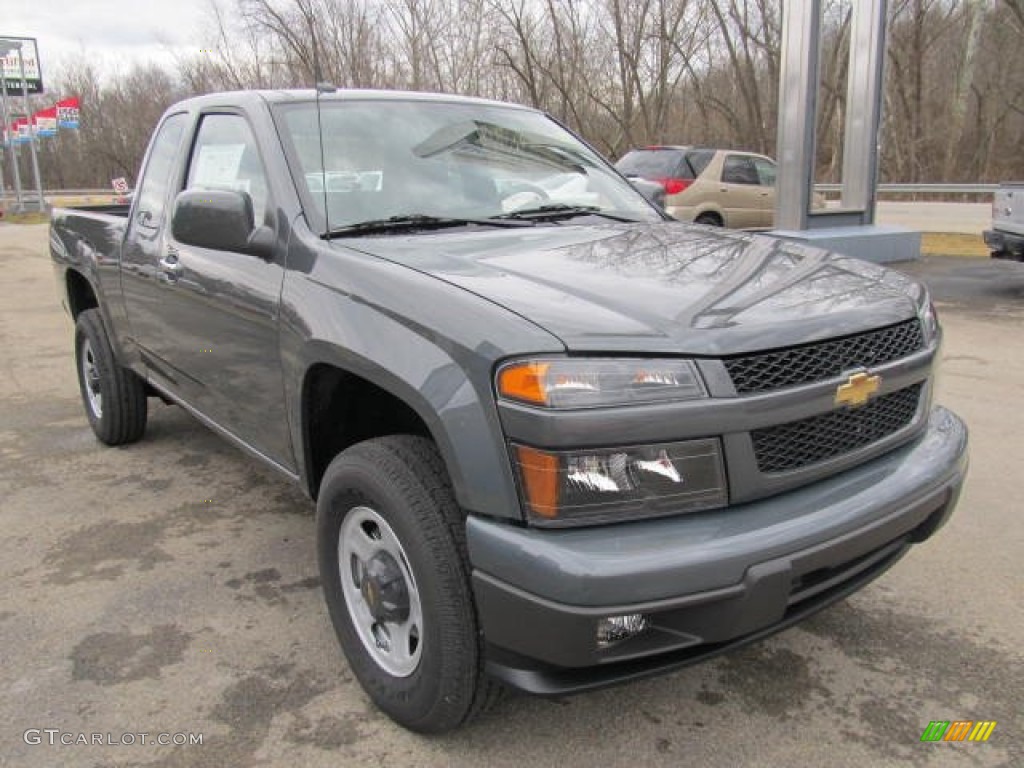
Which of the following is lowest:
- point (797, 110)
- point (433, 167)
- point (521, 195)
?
point (521, 195)

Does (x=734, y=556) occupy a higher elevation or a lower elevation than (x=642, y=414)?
lower

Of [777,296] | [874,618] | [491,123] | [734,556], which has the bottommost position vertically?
[874,618]

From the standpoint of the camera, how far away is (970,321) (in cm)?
814

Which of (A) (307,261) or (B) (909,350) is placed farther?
(A) (307,261)

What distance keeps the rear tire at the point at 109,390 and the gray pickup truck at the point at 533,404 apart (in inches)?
64.0

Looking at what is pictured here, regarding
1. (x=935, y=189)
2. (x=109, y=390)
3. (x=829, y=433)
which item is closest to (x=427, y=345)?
(x=829, y=433)

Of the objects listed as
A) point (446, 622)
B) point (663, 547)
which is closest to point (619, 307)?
point (663, 547)

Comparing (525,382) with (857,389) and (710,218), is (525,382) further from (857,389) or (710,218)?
(710,218)

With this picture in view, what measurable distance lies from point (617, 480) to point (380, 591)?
2.80 feet

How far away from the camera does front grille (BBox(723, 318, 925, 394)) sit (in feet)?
6.53

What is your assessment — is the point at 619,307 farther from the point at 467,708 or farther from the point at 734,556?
the point at 467,708

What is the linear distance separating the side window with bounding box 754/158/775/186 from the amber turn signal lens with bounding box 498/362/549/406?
44.3 feet

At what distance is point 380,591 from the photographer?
238 cm

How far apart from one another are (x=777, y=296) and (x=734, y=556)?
768 millimetres
